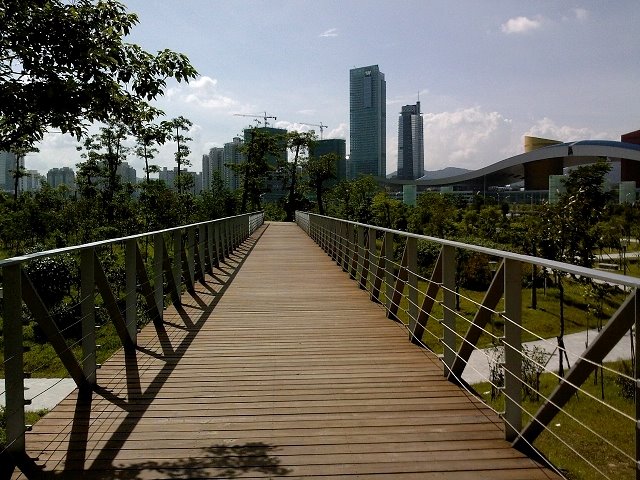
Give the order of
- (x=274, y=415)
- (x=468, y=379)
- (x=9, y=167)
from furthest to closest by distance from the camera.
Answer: (x=9, y=167) < (x=468, y=379) < (x=274, y=415)

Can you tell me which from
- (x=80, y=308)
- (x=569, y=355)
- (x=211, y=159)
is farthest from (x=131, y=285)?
(x=211, y=159)

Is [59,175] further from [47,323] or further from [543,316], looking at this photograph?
[47,323]

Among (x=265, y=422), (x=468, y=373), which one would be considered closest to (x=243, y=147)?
(x=468, y=373)

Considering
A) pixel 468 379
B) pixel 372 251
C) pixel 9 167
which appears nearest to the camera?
pixel 372 251

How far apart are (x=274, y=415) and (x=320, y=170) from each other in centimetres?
4913

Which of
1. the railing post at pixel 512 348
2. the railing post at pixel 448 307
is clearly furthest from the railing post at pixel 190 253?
the railing post at pixel 512 348

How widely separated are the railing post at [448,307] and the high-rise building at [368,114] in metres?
183

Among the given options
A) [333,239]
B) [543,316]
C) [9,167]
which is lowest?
[543,316]

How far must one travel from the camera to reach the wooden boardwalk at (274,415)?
2812 millimetres

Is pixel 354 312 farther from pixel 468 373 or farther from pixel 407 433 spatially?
pixel 468 373

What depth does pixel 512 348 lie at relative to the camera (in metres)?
3.11

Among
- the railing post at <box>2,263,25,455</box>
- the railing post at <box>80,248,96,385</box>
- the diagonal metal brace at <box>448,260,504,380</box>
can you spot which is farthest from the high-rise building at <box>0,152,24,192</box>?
the diagonal metal brace at <box>448,260,504,380</box>

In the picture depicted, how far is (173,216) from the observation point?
101ft

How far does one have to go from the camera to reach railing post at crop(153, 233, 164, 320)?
6.18 metres
